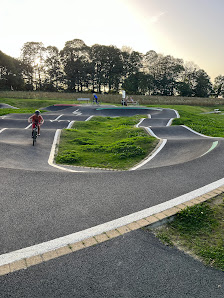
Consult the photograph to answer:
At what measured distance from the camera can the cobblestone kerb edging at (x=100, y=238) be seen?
10.4ft

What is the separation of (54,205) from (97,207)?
0.96 m

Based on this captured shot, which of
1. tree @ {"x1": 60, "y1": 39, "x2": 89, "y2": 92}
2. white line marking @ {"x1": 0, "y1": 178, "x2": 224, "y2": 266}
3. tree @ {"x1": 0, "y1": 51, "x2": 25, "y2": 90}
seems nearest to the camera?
Answer: white line marking @ {"x1": 0, "y1": 178, "x2": 224, "y2": 266}

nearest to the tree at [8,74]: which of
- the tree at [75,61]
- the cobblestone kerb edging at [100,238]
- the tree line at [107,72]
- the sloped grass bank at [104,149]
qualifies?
the tree line at [107,72]

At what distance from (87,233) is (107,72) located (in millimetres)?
76859

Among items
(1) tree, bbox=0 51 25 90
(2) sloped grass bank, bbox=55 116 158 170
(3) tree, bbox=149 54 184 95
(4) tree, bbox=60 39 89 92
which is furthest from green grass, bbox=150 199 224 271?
(3) tree, bbox=149 54 184 95

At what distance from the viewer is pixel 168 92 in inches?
3046

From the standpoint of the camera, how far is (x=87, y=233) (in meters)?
3.93

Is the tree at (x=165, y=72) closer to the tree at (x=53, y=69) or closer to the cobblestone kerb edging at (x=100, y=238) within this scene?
the tree at (x=53, y=69)

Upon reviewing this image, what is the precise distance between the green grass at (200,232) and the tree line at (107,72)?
69.3 m

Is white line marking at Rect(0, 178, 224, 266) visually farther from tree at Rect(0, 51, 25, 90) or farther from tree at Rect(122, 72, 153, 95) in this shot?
tree at Rect(122, 72, 153, 95)

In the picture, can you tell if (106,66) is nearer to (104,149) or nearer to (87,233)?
(104,149)

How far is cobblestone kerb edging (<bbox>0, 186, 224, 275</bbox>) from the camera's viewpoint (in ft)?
10.4

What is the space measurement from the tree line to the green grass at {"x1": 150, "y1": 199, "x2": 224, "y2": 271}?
69.3m

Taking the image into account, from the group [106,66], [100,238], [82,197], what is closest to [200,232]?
[100,238]
